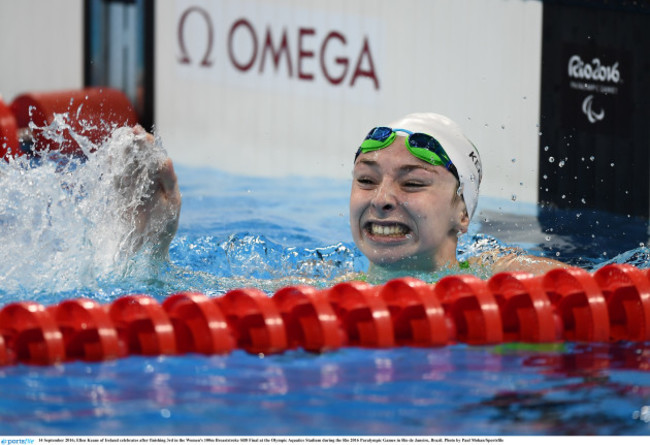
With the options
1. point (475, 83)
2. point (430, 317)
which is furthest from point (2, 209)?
point (475, 83)

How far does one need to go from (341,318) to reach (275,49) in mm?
4596

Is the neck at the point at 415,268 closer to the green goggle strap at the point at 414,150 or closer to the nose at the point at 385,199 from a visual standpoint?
the nose at the point at 385,199

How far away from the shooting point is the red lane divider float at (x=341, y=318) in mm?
2631

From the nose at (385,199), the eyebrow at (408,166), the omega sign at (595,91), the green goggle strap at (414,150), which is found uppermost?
the omega sign at (595,91)

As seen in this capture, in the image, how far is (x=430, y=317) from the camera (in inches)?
111

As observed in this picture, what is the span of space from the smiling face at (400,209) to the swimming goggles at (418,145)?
17 millimetres

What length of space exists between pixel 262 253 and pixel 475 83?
7.74 ft

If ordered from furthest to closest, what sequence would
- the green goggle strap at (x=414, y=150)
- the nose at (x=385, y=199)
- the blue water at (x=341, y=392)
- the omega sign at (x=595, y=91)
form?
the omega sign at (x=595, y=91), the green goggle strap at (x=414, y=150), the nose at (x=385, y=199), the blue water at (x=341, y=392)

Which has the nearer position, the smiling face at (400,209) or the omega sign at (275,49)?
the smiling face at (400,209)

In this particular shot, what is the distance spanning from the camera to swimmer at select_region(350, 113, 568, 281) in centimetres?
334

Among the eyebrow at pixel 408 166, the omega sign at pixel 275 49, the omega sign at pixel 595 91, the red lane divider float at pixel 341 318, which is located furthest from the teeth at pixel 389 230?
the omega sign at pixel 275 49

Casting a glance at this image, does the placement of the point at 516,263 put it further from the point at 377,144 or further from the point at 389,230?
the point at 377,144

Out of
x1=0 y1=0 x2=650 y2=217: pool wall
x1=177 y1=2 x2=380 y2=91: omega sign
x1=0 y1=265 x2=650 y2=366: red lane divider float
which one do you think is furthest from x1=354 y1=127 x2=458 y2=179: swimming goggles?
x1=177 y1=2 x2=380 y2=91: omega sign

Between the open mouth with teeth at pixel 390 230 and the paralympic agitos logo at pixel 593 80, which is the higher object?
the paralympic agitos logo at pixel 593 80
